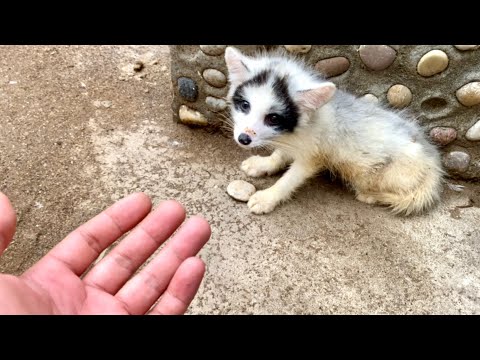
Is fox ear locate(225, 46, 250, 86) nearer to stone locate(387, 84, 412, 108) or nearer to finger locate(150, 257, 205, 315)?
stone locate(387, 84, 412, 108)

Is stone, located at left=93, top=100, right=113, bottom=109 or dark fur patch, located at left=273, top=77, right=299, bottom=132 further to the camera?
stone, located at left=93, top=100, right=113, bottom=109

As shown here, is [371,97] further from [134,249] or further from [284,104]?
[134,249]

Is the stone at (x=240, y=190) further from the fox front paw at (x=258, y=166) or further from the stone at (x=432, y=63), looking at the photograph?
the stone at (x=432, y=63)

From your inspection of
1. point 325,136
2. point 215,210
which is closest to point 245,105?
point 325,136

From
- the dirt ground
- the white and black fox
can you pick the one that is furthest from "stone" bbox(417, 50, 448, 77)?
the dirt ground

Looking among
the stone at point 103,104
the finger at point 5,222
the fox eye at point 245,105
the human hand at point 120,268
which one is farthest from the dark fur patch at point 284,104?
the finger at point 5,222

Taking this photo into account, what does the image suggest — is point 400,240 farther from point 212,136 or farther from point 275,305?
point 212,136

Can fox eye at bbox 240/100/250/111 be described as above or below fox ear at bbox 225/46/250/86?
below

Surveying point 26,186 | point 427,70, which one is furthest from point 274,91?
point 26,186
